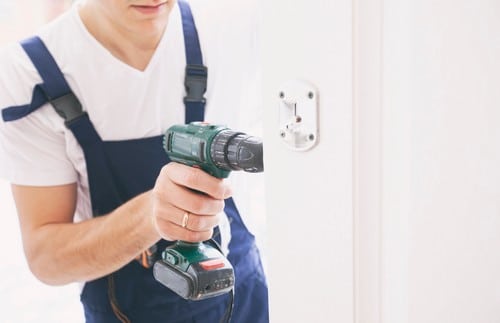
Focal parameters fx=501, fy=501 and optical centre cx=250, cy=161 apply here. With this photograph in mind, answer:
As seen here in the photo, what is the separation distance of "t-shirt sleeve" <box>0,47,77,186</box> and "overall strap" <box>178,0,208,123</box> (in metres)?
0.27

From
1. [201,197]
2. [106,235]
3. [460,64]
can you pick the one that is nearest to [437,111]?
[460,64]

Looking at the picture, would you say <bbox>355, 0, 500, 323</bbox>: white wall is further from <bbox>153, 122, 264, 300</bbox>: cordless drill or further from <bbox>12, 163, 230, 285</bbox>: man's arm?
<bbox>12, 163, 230, 285</bbox>: man's arm

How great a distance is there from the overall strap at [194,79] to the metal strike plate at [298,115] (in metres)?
0.64

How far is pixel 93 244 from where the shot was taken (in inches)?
37.9

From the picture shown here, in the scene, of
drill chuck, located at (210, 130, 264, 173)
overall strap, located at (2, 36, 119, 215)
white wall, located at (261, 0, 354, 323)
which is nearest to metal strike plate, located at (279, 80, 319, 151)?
white wall, located at (261, 0, 354, 323)

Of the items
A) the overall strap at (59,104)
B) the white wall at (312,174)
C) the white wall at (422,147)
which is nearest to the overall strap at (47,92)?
the overall strap at (59,104)

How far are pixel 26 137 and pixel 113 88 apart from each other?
20cm

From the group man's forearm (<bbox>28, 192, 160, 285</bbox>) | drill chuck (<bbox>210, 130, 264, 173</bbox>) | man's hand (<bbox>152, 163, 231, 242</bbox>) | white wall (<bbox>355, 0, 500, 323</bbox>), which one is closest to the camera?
white wall (<bbox>355, 0, 500, 323</bbox>)

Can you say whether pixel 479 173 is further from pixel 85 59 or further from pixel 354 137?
pixel 85 59

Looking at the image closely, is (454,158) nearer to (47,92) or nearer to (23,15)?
(47,92)

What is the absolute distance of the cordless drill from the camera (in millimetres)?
739

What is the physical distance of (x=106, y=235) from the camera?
3.11 feet

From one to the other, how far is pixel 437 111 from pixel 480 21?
3.8 inches

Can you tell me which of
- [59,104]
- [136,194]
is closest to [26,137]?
[59,104]
